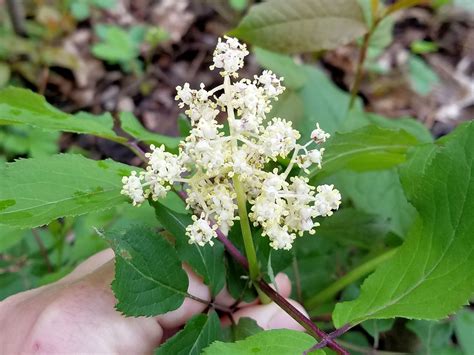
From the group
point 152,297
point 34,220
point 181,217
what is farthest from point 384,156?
point 34,220

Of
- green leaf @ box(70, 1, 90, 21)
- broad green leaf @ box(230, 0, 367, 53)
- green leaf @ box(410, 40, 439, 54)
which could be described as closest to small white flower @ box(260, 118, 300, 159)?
broad green leaf @ box(230, 0, 367, 53)

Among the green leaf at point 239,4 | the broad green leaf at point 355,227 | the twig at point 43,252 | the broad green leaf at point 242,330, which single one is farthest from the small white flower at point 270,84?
the green leaf at point 239,4

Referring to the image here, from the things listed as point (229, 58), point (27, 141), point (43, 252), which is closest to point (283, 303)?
point (229, 58)

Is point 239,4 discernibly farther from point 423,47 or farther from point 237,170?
point 237,170

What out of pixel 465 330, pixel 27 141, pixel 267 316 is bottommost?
pixel 27 141

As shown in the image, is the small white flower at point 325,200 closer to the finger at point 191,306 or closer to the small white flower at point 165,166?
the small white flower at point 165,166

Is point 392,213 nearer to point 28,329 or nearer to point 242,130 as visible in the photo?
point 242,130

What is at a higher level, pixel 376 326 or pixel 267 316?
pixel 267 316

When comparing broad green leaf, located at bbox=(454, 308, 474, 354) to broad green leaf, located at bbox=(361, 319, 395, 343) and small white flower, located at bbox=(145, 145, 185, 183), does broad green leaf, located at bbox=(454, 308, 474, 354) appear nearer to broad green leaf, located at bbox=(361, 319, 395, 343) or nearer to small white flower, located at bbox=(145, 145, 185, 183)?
broad green leaf, located at bbox=(361, 319, 395, 343)
